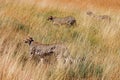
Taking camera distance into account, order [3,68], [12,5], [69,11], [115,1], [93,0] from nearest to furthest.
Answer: [3,68] < [12,5] < [69,11] < [93,0] < [115,1]

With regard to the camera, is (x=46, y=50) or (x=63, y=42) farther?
(x=63, y=42)

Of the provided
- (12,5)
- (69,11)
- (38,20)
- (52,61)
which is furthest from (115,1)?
(52,61)

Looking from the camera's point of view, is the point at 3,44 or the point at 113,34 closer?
the point at 3,44

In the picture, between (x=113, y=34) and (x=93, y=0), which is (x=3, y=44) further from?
(x=93, y=0)

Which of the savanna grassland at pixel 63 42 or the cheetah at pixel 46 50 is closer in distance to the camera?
the savanna grassland at pixel 63 42

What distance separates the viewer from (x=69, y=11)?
44.5 ft

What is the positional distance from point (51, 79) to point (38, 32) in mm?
3304

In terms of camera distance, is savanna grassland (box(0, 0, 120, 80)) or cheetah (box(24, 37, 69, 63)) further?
cheetah (box(24, 37, 69, 63))

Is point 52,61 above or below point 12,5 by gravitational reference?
below

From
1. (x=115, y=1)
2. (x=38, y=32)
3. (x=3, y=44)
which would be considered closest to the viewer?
(x=3, y=44)

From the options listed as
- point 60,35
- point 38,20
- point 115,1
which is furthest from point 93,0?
point 60,35

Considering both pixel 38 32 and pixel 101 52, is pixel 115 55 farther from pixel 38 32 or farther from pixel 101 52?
pixel 38 32

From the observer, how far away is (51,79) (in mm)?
4594

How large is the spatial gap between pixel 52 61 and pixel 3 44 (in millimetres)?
842
